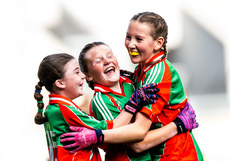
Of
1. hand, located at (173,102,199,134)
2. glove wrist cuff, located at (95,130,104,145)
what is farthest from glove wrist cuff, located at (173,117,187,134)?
glove wrist cuff, located at (95,130,104,145)

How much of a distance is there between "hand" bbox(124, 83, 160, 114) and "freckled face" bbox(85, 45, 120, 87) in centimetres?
25

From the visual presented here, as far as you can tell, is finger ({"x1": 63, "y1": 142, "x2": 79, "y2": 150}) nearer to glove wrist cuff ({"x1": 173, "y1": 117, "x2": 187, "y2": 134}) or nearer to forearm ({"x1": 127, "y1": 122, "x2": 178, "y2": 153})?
forearm ({"x1": 127, "y1": 122, "x2": 178, "y2": 153})

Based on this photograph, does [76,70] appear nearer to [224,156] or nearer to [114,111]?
[114,111]

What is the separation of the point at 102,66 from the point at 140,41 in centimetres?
32

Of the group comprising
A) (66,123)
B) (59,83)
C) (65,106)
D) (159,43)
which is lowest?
(66,123)

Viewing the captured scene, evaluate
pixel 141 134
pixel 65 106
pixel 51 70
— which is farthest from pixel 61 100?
pixel 141 134

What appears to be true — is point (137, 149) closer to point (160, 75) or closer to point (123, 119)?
point (123, 119)

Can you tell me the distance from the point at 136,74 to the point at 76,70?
46 cm

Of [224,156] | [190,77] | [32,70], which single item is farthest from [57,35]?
[224,156]

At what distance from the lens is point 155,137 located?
2438mm

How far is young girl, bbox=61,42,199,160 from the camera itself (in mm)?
2436

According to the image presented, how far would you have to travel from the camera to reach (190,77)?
12.9m

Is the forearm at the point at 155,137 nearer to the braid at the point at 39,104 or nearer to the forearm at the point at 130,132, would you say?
the forearm at the point at 130,132

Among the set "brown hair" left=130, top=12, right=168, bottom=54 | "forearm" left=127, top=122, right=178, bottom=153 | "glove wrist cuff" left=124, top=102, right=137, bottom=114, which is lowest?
"forearm" left=127, top=122, right=178, bottom=153
